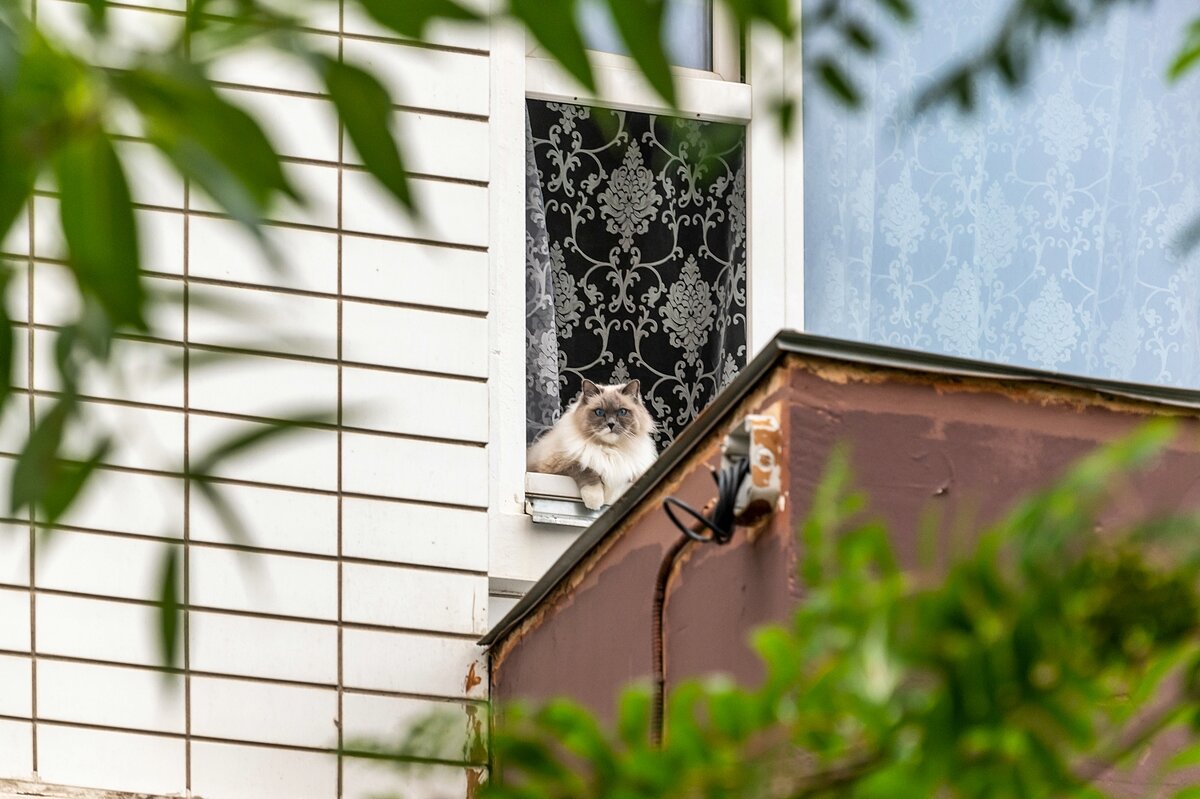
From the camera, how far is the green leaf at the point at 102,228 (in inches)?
41.0

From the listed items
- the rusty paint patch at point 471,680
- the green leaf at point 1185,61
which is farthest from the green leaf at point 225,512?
the rusty paint patch at point 471,680

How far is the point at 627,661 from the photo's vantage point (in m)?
3.94

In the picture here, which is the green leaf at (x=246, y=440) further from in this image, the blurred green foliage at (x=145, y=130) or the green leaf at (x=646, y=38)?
the green leaf at (x=646, y=38)

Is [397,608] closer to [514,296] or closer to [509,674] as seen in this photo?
[509,674]

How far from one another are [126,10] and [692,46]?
1778 mm

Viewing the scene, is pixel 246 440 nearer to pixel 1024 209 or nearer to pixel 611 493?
pixel 611 493

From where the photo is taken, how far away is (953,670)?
3.54 ft

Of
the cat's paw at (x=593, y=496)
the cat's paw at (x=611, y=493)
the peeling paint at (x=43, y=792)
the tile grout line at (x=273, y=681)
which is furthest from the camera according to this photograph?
the cat's paw at (x=611, y=493)

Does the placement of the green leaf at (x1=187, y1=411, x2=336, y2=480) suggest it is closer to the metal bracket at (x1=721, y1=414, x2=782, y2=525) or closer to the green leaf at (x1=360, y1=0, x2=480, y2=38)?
the green leaf at (x1=360, y1=0, x2=480, y2=38)

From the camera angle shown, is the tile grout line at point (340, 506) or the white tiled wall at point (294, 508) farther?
the tile grout line at point (340, 506)

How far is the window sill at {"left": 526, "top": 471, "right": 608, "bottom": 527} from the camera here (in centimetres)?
529

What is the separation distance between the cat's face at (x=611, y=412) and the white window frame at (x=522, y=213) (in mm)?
284

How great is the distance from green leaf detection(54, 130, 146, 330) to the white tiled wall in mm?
3301

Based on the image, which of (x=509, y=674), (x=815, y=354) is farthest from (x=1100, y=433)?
(x=509, y=674)
